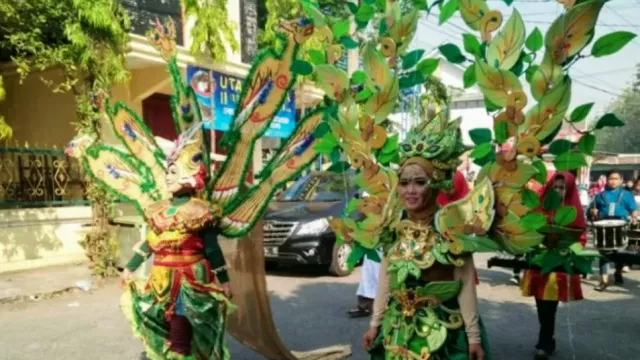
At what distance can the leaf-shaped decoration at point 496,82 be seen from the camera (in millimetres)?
2219

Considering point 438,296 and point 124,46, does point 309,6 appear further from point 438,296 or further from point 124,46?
point 124,46

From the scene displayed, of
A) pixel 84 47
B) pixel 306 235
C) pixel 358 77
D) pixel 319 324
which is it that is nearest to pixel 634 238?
pixel 319 324

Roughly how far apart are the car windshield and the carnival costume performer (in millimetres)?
5286

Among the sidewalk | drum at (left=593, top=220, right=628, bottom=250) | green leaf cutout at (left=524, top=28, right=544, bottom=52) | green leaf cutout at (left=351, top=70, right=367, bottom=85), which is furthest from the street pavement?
green leaf cutout at (left=524, top=28, right=544, bottom=52)

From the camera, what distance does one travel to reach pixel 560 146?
7.32 ft

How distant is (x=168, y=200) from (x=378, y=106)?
1.61 m

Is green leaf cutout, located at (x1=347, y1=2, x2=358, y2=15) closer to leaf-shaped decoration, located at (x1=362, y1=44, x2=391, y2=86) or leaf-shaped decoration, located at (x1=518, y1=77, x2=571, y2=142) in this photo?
leaf-shaped decoration, located at (x1=362, y1=44, x2=391, y2=86)

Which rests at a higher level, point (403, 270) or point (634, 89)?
point (634, 89)

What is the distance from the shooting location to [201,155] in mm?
3480

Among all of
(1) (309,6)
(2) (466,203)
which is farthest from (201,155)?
(2) (466,203)

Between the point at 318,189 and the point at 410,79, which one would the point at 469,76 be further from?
the point at 318,189

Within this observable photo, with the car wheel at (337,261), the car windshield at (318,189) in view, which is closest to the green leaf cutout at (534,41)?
the car wheel at (337,261)

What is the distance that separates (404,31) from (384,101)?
38 cm

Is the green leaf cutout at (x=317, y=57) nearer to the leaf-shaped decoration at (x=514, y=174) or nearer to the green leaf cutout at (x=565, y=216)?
the leaf-shaped decoration at (x=514, y=174)
